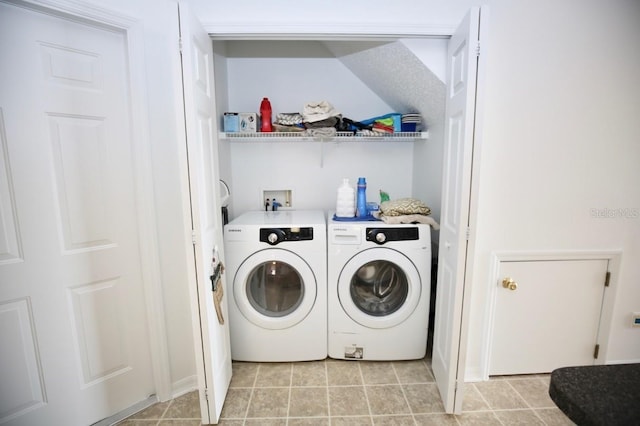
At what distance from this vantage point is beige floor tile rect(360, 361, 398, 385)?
5.91 ft

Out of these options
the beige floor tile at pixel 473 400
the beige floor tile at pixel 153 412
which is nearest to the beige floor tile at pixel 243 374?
the beige floor tile at pixel 153 412

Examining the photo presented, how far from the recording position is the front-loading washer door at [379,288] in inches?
71.1

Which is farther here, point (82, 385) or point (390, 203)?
point (390, 203)

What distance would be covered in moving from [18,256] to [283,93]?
1961 millimetres

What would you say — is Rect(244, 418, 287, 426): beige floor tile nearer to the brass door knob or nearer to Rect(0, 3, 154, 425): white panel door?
Rect(0, 3, 154, 425): white panel door

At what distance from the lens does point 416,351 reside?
6.36 ft

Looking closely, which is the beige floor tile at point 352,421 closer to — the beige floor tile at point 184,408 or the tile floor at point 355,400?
the tile floor at point 355,400

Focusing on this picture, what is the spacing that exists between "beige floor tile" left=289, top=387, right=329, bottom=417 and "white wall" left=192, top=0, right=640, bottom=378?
Answer: 3.26 feet

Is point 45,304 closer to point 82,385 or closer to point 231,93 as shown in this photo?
point 82,385

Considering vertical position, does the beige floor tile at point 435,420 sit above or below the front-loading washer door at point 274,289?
below

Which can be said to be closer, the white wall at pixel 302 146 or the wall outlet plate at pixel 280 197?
the white wall at pixel 302 146

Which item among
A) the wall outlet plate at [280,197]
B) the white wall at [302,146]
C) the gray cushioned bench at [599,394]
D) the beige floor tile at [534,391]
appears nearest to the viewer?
the gray cushioned bench at [599,394]

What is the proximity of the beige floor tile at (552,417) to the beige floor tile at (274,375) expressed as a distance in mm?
1418

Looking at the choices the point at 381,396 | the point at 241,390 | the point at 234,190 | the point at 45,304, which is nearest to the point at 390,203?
the point at 381,396
